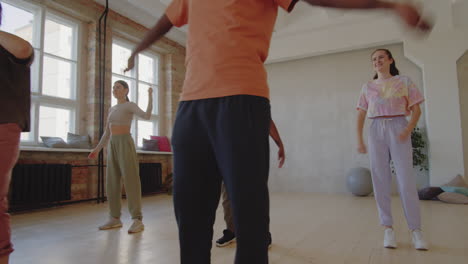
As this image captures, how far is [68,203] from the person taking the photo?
15.3 feet

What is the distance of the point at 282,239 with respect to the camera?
254 centimetres

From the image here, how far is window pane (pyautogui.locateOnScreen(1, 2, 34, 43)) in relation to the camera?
449 centimetres

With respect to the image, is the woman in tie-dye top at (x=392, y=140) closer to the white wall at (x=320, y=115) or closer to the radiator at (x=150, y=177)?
the white wall at (x=320, y=115)

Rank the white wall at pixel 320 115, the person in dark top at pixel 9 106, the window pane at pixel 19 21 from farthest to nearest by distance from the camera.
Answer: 1. the white wall at pixel 320 115
2. the window pane at pixel 19 21
3. the person in dark top at pixel 9 106

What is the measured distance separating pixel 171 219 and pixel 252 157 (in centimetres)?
297

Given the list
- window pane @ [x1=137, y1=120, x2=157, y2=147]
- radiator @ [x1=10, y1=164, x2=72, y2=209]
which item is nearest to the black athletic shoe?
radiator @ [x1=10, y1=164, x2=72, y2=209]

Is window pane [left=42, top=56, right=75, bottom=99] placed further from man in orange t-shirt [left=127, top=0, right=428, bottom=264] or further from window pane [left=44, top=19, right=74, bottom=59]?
man in orange t-shirt [left=127, top=0, right=428, bottom=264]

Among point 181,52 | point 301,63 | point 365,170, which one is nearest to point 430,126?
point 365,170

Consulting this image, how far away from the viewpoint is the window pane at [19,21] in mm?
4492

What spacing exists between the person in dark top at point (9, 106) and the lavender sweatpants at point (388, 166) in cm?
219

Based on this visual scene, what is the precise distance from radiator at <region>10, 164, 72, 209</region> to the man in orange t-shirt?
412cm

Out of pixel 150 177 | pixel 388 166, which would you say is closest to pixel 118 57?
pixel 150 177

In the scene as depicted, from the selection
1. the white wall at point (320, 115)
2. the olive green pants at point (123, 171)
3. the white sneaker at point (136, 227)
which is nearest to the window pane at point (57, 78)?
the olive green pants at point (123, 171)

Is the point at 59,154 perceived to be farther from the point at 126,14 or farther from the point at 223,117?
the point at 223,117
